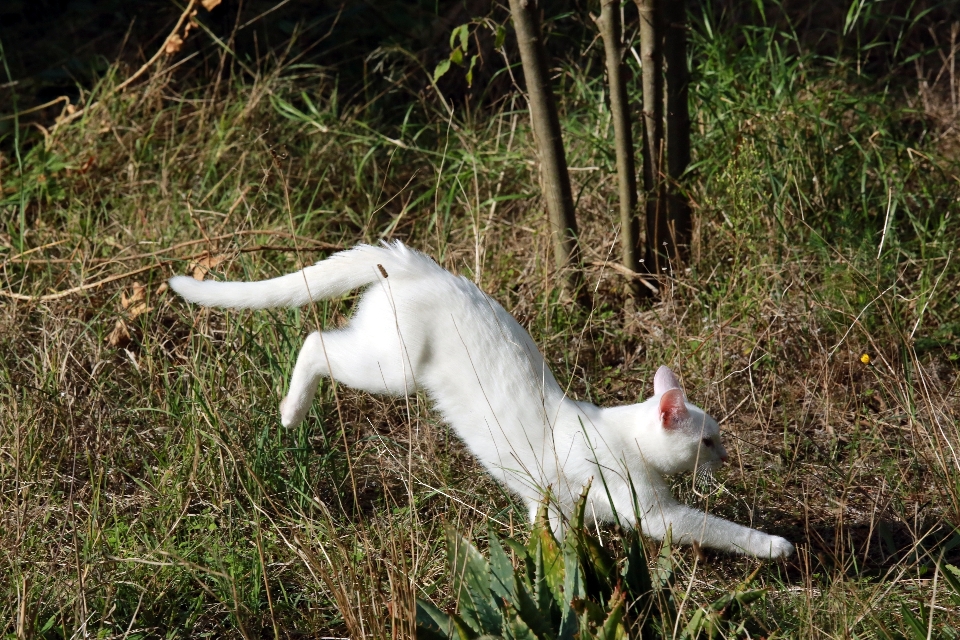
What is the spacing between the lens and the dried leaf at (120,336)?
3.79 meters

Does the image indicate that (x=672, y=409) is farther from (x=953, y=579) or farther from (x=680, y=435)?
(x=953, y=579)

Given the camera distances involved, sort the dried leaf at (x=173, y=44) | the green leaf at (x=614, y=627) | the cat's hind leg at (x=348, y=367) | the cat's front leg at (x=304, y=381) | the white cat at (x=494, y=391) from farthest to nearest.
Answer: the dried leaf at (x=173, y=44) < the cat's front leg at (x=304, y=381) < the cat's hind leg at (x=348, y=367) < the white cat at (x=494, y=391) < the green leaf at (x=614, y=627)

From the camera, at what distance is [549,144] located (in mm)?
3994

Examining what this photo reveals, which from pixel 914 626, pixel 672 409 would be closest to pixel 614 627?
pixel 914 626

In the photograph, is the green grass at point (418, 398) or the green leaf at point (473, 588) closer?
the green leaf at point (473, 588)

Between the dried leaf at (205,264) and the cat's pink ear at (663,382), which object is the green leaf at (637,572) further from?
the dried leaf at (205,264)

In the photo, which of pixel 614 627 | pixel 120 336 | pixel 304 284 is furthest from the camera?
pixel 120 336

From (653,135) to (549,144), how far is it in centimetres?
44

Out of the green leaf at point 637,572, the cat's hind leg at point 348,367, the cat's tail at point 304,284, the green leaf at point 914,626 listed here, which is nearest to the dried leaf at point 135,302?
the cat's tail at point 304,284

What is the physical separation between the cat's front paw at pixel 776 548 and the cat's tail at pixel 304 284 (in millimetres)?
1310

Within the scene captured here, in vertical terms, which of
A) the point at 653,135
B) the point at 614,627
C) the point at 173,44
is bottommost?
the point at 614,627

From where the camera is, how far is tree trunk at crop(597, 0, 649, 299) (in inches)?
151

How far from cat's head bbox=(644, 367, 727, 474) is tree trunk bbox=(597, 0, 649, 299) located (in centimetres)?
116

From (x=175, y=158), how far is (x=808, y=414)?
121 inches
